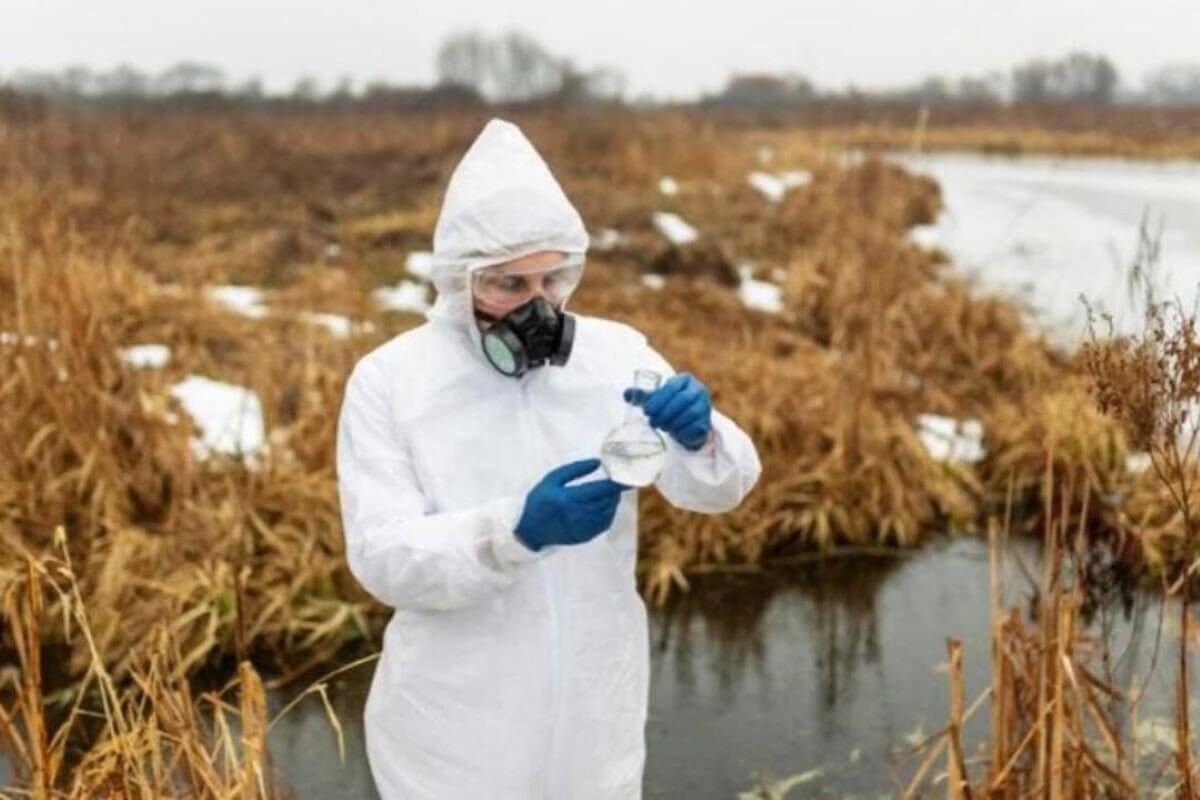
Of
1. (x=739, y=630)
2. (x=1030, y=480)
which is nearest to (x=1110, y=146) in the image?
(x=1030, y=480)

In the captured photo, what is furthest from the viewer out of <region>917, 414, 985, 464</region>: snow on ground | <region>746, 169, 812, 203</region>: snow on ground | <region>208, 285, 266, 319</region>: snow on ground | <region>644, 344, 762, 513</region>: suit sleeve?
<region>746, 169, 812, 203</region>: snow on ground

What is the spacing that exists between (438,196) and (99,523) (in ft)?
29.1

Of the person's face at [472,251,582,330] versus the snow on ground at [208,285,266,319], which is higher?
the person's face at [472,251,582,330]

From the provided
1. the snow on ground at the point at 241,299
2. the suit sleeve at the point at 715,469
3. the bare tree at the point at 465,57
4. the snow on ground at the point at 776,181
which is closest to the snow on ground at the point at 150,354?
the snow on ground at the point at 241,299

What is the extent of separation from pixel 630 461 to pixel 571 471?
79mm

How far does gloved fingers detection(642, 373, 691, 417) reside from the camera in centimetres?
167

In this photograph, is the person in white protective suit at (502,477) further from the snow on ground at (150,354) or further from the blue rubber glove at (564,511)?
the snow on ground at (150,354)

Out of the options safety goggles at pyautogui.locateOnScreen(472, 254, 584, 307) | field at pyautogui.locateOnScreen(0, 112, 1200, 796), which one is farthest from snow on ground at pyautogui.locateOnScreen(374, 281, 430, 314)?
safety goggles at pyautogui.locateOnScreen(472, 254, 584, 307)

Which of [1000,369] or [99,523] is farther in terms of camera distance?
[1000,369]

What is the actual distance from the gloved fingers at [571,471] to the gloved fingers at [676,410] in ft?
0.32

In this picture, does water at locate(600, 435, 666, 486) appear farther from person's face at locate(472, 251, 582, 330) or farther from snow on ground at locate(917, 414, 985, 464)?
snow on ground at locate(917, 414, 985, 464)

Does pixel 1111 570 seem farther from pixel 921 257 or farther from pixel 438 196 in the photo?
pixel 438 196

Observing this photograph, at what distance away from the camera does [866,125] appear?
23.1 ft

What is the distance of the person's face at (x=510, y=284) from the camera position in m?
1.80
